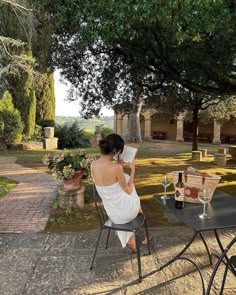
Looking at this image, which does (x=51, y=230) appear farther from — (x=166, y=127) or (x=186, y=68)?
(x=166, y=127)

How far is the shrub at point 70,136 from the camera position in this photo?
1884cm

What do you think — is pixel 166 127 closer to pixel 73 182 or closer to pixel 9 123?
pixel 9 123

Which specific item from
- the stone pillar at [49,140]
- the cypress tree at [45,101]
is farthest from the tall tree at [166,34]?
the cypress tree at [45,101]

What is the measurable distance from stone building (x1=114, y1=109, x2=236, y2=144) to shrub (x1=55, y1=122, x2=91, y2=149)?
8133 mm

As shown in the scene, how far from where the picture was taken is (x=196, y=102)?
14969mm

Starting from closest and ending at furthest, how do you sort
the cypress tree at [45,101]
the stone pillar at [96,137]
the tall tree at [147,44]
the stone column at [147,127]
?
the tall tree at [147,44] → the cypress tree at [45,101] → the stone pillar at [96,137] → the stone column at [147,127]

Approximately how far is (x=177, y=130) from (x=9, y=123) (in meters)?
17.8

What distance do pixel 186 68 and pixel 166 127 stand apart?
25677mm

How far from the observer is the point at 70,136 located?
1911 centimetres

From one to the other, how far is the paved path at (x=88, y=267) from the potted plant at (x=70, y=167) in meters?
1.21

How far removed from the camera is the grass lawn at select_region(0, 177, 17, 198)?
6.77 metres

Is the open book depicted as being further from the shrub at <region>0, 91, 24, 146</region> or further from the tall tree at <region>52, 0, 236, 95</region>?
the shrub at <region>0, 91, 24, 146</region>

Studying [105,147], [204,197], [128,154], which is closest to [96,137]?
[128,154]

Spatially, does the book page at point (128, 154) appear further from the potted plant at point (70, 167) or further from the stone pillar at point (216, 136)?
the stone pillar at point (216, 136)
